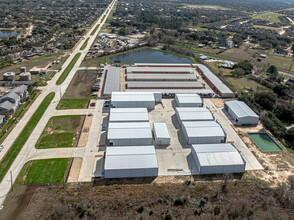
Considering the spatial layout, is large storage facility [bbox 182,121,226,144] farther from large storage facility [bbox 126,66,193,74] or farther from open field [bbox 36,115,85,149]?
large storage facility [bbox 126,66,193,74]

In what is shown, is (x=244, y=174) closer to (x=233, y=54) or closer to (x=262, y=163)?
(x=262, y=163)

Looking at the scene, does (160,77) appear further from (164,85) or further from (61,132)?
(61,132)

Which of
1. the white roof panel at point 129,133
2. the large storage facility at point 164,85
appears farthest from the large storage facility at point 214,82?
the white roof panel at point 129,133

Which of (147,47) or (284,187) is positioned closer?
(284,187)

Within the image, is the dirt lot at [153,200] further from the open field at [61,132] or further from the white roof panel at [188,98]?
the white roof panel at [188,98]

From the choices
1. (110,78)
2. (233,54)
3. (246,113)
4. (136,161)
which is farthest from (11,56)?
(233,54)

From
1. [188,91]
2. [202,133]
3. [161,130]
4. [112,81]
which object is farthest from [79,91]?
[202,133]
